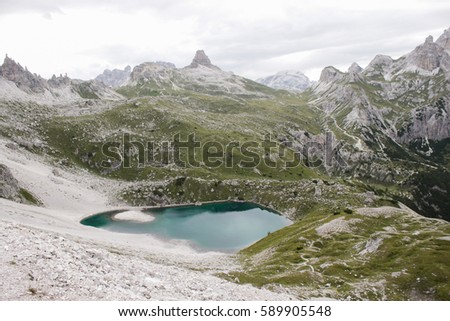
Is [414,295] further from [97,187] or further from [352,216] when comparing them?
[97,187]

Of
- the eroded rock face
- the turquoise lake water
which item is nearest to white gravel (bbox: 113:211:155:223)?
the turquoise lake water

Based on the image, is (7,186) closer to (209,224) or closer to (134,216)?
(134,216)

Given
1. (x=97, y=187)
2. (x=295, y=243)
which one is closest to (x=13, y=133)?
(x=97, y=187)

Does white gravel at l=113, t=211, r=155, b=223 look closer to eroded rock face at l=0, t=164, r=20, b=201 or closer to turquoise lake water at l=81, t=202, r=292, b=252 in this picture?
turquoise lake water at l=81, t=202, r=292, b=252

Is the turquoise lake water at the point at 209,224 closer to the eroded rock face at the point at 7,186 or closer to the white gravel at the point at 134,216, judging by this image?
the white gravel at the point at 134,216

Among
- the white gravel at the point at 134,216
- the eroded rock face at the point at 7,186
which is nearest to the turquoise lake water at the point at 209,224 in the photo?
the white gravel at the point at 134,216

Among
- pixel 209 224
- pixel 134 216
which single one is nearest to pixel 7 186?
pixel 134 216
